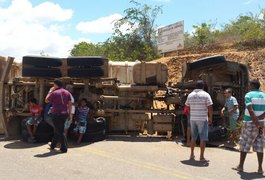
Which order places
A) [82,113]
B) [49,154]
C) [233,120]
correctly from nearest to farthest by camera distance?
1. [49,154]
2. [233,120]
3. [82,113]

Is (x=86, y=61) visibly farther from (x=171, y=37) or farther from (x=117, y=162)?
(x=171, y=37)

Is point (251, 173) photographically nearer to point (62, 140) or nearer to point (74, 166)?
point (74, 166)

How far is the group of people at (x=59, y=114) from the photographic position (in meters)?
10.2

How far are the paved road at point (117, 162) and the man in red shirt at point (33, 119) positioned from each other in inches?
15.3

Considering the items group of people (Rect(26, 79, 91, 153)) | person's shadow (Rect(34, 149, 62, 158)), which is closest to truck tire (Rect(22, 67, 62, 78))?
group of people (Rect(26, 79, 91, 153))

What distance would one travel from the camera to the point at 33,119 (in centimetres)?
1174

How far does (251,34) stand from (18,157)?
652 inches

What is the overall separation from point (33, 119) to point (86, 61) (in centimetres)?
235

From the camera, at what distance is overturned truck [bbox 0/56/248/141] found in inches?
497

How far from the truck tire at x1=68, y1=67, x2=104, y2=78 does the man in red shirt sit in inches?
56.1

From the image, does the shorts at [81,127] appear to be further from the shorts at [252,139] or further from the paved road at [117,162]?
the shorts at [252,139]

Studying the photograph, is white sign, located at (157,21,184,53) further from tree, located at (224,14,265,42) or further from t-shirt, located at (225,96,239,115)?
t-shirt, located at (225,96,239,115)

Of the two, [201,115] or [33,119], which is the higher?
[201,115]

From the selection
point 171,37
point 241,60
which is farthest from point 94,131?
point 171,37
